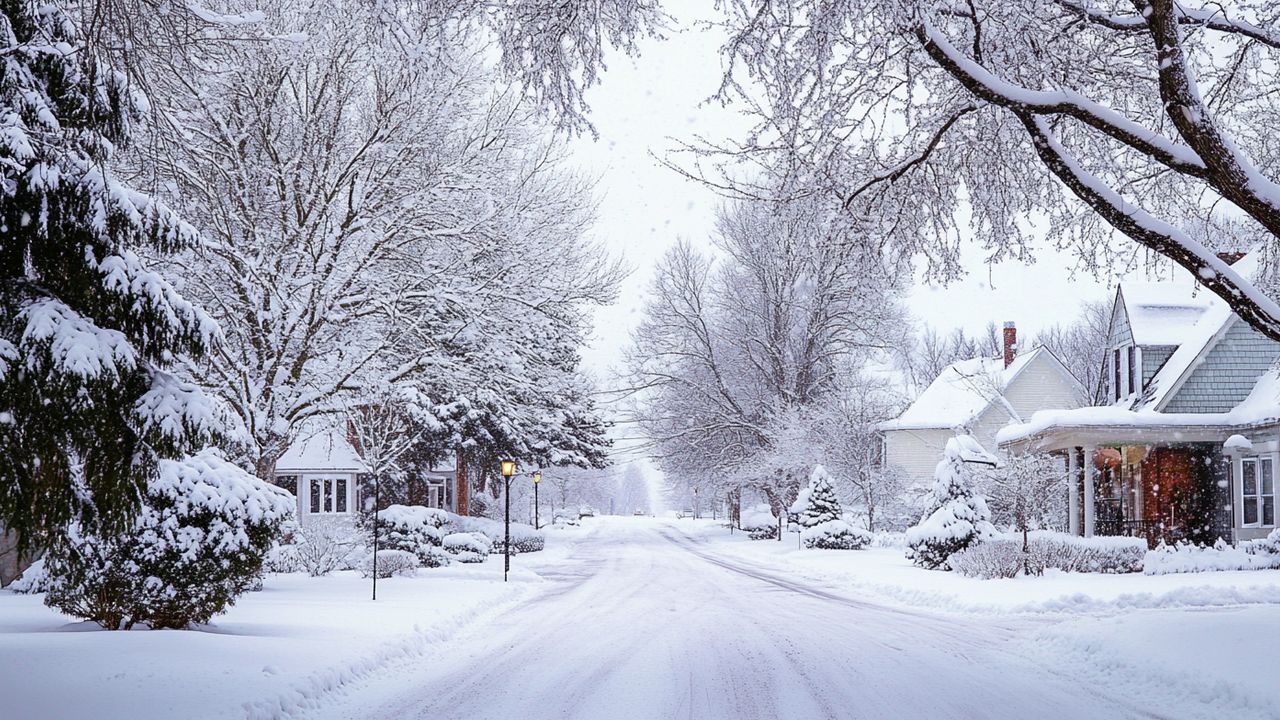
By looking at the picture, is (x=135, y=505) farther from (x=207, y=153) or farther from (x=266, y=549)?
(x=207, y=153)

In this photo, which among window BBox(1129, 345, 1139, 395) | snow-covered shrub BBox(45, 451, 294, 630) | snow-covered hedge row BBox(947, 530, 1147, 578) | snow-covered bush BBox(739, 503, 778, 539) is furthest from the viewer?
snow-covered bush BBox(739, 503, 778, 539)

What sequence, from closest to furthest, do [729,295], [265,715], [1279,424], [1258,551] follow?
[265,715]
[1258,551]
[1279,424]
[729,295]

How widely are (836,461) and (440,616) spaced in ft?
91.3

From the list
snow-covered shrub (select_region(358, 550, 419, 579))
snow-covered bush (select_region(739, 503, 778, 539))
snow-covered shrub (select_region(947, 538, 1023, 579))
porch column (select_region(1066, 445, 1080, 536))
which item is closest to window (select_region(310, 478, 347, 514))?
snow-covered shrub (select_region(358, 550, 419, 579))

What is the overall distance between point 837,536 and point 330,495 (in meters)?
20.0

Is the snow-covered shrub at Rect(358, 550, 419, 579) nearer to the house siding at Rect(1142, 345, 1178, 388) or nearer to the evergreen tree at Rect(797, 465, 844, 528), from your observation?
the evergreen tree at Rect(797, 465, 844, 528)

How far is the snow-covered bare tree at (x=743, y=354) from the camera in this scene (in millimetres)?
40844

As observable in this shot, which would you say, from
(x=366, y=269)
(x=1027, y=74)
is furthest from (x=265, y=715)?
(x=366, y=269)

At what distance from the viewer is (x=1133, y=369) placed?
29.0 m

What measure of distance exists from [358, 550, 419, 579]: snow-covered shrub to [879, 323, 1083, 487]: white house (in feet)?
70.8

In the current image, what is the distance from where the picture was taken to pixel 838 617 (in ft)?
50.0

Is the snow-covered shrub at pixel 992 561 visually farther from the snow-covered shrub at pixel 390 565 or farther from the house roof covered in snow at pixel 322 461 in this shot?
the house roof covered in snow at pixel 322 461

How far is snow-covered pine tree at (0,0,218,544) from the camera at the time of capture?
724 centimetres

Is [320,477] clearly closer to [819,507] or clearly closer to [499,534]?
[499,534]
